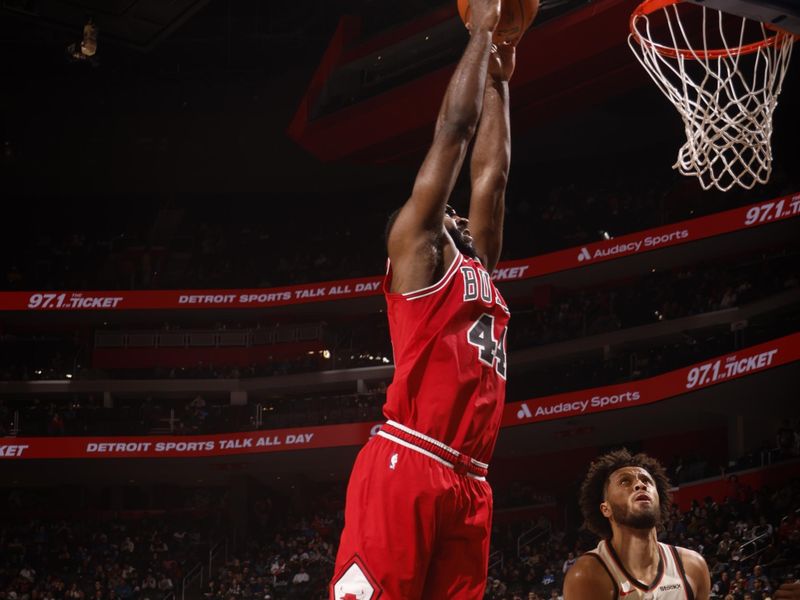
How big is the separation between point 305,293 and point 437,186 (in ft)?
76.8

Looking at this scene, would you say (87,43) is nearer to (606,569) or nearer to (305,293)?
(305,293)

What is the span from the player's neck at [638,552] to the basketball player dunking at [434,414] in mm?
1683

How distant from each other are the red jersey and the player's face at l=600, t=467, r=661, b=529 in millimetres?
1702

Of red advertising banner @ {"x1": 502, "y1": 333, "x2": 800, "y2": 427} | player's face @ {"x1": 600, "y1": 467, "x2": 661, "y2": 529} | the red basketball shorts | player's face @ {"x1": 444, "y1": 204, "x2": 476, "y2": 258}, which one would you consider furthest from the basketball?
red advertising banner @ {"x1": 502, "y1": 333, "x2": 800, "y2": 427}

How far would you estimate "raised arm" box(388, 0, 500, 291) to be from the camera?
3.57 m

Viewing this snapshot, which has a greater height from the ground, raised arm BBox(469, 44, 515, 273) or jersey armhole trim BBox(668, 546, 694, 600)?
raised arm BBox(469, 44, 515, 273)

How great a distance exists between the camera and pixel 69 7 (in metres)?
15.4

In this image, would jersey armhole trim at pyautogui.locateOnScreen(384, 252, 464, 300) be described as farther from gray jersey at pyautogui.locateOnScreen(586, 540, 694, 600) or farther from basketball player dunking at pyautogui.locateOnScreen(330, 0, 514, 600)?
gray jersey at pyautogui.locateOnScreen(586, 540, 694, 600)

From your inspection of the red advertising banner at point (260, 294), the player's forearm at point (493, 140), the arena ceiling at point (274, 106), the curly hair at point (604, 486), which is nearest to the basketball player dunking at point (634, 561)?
the curly hair at point (604, 486)

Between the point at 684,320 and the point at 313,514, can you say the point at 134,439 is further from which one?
the point at 684,320

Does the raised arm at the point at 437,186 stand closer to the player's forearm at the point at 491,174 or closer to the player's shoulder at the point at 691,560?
the player's forearm at the point at 491,174

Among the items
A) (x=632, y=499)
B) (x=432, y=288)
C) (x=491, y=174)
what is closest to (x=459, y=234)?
(x=432, y=288)

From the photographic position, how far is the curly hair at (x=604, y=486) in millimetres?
5688

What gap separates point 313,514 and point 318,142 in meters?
9.54
